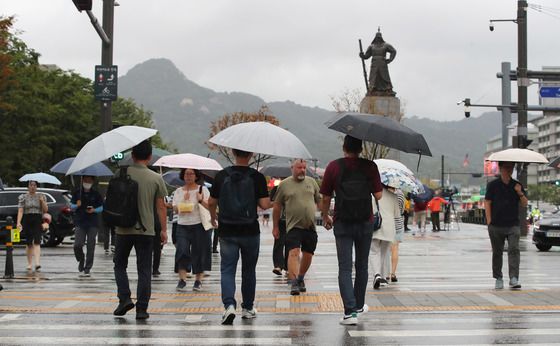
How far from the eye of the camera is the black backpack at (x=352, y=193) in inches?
395

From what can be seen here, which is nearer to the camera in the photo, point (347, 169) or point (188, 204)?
point (347, 169)

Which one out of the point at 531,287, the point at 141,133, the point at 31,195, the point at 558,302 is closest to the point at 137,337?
the point at 141,133

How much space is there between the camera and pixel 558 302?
1172cm

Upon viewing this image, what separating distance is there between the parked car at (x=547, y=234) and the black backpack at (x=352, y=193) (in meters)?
17.2

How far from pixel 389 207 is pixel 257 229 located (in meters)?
4.38

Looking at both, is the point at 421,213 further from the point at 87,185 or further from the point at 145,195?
the point at 145,195

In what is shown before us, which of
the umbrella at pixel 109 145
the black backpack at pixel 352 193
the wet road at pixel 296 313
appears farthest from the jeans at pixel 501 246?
the umbrella at pixel 109 145

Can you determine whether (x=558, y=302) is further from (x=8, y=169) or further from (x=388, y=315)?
(x=8, y=169)

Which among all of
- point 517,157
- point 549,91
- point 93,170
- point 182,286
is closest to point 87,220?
point 93,170

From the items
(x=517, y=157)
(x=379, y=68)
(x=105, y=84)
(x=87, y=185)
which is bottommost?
(x=87, y=185)

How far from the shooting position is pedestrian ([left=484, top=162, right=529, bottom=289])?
13.6 metres

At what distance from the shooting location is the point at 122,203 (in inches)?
401

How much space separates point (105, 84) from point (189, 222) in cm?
1285

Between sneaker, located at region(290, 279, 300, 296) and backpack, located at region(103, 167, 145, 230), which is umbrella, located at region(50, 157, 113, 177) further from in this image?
backpack, located at region(103, 167, 145, 230)
